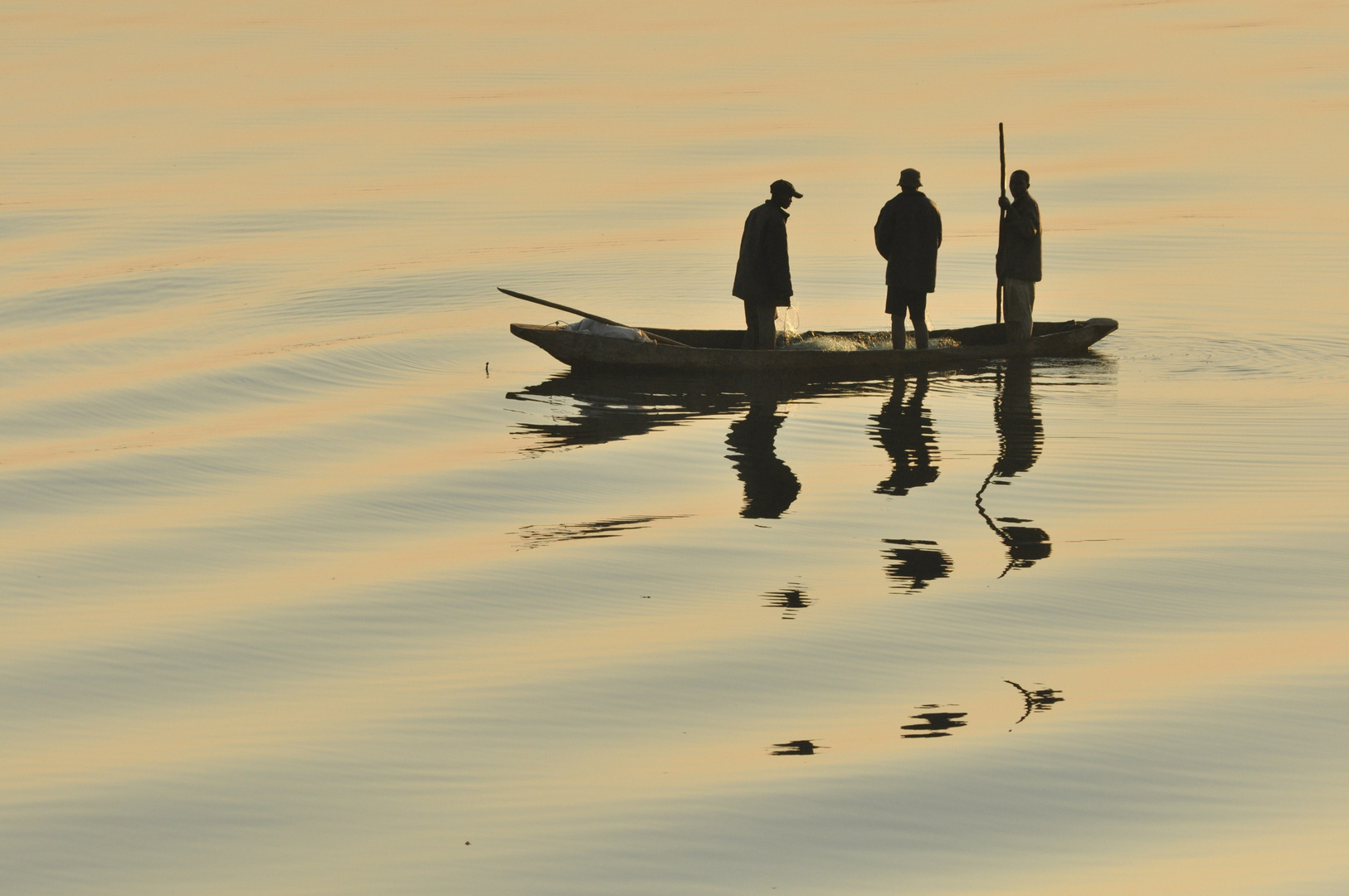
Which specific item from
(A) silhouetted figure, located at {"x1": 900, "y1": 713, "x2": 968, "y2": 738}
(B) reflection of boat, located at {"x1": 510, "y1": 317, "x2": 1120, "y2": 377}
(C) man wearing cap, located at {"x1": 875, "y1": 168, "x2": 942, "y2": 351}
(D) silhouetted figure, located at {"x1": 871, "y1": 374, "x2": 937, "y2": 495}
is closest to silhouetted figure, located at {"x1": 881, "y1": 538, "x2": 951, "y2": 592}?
(D) silhouetted figure, located at {"x1": 871, "y1": 374, "x2": 937, "y2": 495}

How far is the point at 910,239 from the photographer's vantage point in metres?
14.4

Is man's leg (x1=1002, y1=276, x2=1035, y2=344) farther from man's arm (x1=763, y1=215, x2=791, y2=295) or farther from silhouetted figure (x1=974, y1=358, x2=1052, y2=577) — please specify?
man's arm (x1=763, y1=215, x2=791, y2=295)

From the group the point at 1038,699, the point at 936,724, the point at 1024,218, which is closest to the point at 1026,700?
the point at 1038,699

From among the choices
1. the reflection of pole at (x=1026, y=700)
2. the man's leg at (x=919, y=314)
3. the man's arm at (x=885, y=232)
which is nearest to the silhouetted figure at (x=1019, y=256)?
the man's leg at (x=919, y=314)

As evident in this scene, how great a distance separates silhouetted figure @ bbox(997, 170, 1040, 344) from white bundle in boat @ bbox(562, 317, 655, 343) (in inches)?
125

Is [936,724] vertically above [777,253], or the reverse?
[777,253]

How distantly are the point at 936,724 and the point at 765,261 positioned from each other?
26.3ft

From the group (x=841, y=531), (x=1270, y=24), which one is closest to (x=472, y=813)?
(x=841, y=531)

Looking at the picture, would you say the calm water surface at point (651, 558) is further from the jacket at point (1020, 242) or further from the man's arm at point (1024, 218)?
the man's arm at point (1024, 218)

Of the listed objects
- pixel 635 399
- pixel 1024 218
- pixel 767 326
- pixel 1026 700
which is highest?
pixel 1024 218

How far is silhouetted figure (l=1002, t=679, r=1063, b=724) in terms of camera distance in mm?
6895

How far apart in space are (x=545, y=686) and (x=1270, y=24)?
42.0 metres

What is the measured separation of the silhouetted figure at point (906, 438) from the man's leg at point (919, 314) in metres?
0.41

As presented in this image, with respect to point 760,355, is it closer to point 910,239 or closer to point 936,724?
point 910,239
